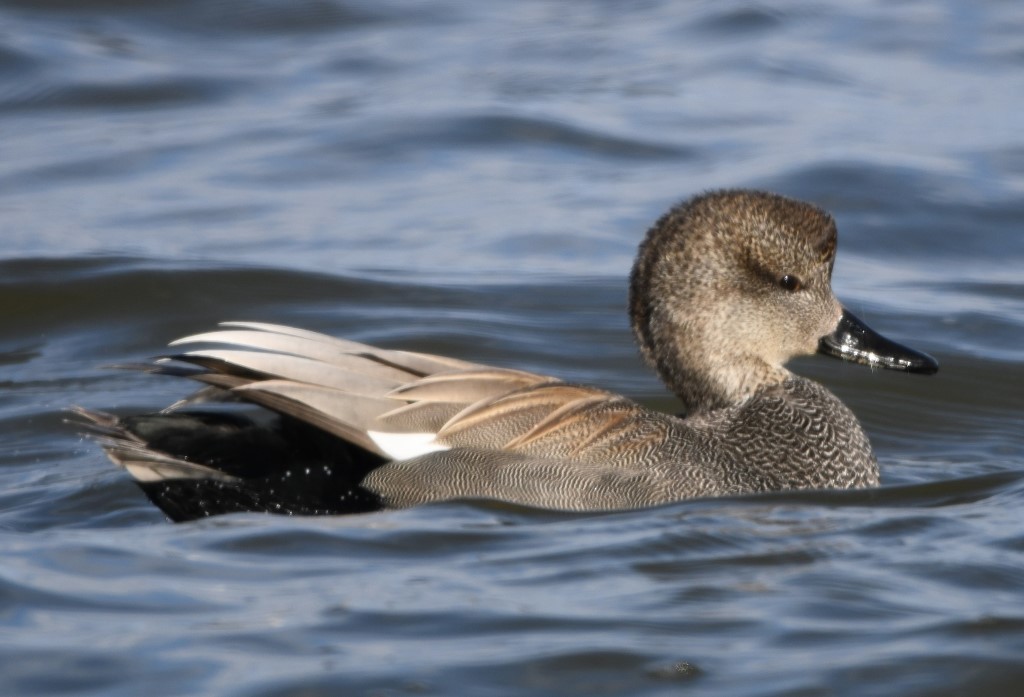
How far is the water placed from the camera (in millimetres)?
4008

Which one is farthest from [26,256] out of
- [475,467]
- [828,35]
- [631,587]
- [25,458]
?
[828,35]

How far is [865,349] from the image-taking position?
5.86m

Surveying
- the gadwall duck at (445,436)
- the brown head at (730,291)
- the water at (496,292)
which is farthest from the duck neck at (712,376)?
the water at (496,292)

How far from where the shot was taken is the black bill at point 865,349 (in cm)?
586

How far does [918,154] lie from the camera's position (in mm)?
10219

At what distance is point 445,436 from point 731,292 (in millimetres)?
1167

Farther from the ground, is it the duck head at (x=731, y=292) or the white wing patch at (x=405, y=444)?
the duck head at (x=731, y=292)

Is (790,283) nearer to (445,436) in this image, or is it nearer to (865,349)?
(865,349)

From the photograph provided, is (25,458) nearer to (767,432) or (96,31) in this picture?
(767,432)

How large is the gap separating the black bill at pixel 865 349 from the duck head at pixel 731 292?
0.15 ft

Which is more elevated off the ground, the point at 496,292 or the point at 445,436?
the point at 496,292

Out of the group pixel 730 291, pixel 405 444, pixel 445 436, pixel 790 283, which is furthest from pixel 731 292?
pixel 405 444

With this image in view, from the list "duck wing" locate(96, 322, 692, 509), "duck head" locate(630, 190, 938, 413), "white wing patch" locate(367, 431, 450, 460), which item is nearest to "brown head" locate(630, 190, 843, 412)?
"duck head" locate(630, 190, 938, 413)

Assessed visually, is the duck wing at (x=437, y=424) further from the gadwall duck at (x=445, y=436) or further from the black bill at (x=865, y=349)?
the black bill at (x=865, y=349)
